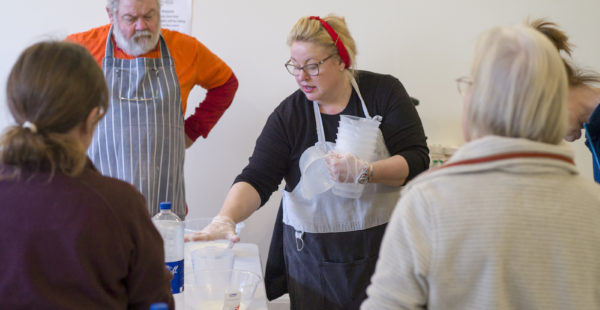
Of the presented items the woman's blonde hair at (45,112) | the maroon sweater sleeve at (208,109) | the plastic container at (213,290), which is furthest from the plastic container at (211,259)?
the maroon sweater sleeve at (208,109)

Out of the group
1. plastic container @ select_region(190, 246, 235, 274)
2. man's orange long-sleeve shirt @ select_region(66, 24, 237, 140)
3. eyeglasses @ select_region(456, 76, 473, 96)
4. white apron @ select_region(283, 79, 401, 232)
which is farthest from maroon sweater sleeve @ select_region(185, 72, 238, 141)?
eyeglasses @ select_region(456, 76, 473, 96)

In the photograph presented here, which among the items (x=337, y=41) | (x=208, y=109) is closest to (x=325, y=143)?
(x=337, y=41)

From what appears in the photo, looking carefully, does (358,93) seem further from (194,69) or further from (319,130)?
(194,69)

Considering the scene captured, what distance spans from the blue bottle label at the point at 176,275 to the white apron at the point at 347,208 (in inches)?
24.2

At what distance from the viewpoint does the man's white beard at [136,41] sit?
198 centimetres

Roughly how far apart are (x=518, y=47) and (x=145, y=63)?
1.45 m

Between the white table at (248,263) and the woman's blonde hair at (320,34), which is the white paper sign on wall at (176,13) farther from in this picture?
the white table at (248,263)

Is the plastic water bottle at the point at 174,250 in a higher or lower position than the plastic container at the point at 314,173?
lower

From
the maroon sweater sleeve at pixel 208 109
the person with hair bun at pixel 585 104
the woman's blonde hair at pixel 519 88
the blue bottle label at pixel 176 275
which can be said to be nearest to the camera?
the woman's blonde hair at pixel 519 88

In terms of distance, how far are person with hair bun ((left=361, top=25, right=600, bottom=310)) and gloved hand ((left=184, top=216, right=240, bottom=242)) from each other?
2.35 ft

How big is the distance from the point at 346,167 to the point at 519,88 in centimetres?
85

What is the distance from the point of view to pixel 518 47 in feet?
2.94

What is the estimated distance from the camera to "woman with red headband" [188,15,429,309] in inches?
72.4

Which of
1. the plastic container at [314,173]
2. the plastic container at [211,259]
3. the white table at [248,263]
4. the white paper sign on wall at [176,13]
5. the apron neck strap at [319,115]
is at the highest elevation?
the white paper sign on wall at [176,13]
